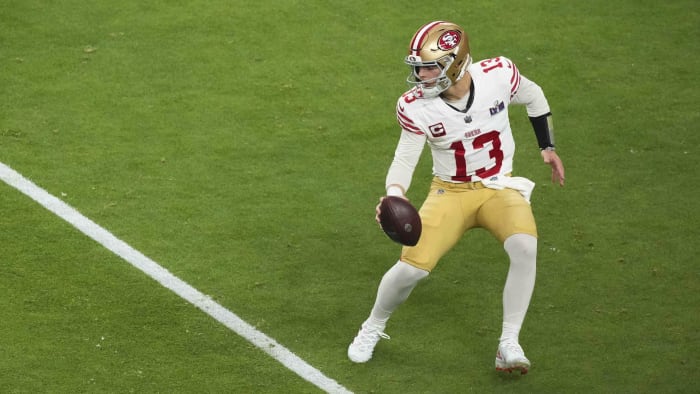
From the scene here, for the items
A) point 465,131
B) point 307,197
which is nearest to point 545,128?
point 465,131

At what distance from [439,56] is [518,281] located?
4.37 feet

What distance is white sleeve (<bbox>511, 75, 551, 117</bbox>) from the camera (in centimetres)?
729

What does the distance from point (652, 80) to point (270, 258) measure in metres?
3.97

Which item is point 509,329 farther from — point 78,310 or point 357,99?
point 357,99

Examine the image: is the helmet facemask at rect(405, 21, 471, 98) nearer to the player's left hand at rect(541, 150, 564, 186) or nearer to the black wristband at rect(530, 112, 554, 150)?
the black wristband at rect(530, 112, 554, 150)

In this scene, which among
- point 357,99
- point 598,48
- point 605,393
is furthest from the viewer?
point 598,48

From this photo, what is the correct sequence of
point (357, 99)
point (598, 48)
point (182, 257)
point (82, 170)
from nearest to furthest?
point (182, 257) < point (82, 170) < point (357, 99) < point (598, 48)

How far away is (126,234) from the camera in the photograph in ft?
27.1

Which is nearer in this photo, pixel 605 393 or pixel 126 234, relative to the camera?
pixel 605 393

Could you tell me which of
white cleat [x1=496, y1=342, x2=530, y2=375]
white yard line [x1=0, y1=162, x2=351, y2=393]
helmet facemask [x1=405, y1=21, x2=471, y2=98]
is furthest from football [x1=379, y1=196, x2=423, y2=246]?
white yard line [x1=0, y1=162, x2=351, y2=393]

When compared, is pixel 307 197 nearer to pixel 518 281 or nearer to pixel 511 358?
pixel 518 281

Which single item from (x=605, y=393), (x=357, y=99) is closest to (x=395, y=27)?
(x=357, y=99)

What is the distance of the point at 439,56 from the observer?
22.3ft

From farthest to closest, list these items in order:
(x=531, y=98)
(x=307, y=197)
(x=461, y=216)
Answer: (x=307, y=197)
(x=531, y=98)
(x=461, y=216)
